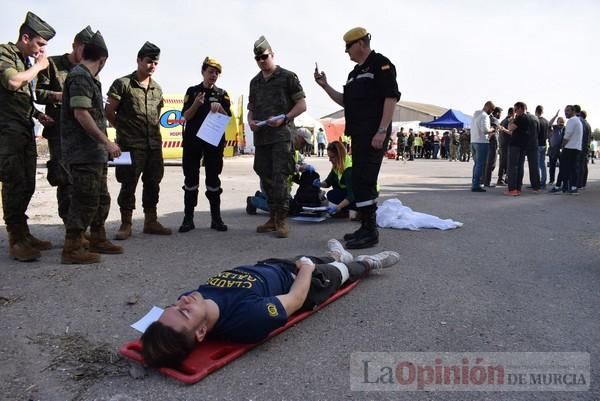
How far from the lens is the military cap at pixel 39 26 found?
434 cm

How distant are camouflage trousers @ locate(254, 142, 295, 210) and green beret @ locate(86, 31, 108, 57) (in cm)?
215

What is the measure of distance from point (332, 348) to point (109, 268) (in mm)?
2426

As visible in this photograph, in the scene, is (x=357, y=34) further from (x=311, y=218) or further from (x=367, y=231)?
(x=311, y=218)

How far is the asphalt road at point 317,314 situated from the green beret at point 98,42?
196cm

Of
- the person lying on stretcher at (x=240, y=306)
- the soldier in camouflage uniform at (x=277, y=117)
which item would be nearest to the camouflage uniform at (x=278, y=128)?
the soldier in camouflage uniform at (x=277, y=117)

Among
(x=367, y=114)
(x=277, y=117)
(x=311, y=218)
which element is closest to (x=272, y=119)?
(x=277, y=117)

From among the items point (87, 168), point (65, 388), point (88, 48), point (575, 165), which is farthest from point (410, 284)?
Answer: point (575, 165)

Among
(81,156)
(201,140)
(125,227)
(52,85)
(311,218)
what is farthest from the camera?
(311,218)

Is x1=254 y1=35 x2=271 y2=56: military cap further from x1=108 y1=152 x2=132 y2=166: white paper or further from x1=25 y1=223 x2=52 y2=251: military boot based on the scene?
x1=25 y1=223 x2=52 y2=251: military boot

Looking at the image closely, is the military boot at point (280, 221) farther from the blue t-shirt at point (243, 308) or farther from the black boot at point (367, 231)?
the blue t-shirt at point (243, 308)

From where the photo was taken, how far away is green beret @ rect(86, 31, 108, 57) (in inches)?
169

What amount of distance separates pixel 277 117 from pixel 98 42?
2.05 meters

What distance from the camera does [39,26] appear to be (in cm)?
438

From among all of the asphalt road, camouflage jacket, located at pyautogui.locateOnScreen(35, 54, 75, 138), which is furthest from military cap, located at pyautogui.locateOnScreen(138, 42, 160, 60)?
the asphalt road
